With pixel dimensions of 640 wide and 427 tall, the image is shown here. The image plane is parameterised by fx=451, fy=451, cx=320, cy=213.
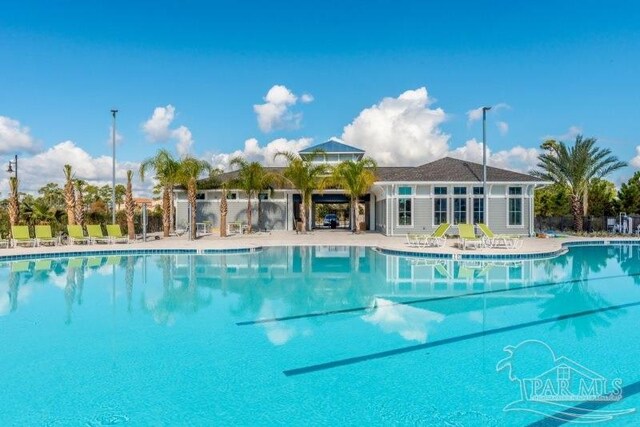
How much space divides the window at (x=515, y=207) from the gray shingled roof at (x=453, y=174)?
719 millimetres

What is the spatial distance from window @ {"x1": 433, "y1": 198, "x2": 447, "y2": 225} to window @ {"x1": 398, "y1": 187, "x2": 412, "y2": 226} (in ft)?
4.39

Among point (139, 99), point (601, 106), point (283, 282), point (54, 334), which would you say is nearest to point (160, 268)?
point (283, 282)

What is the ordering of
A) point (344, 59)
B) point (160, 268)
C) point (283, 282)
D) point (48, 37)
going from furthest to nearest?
1. point (344, 59)
2. point (48, 37)
3. point (160, 268)
4. point (283, 282)

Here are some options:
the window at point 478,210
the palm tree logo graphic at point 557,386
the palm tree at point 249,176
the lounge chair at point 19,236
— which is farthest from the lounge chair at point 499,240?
the lounge chair at point 19,236

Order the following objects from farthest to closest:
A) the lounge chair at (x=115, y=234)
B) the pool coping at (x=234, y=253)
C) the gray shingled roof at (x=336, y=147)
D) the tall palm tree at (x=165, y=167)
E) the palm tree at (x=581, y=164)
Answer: the gray shingled roof at (x=336, y=147) < the palm tree at (x=581, y=164) < the tall palm tree at (x=165, y=167) < the lounge chair at (x=115, y=234) < the pool coping at (x=234, y=253)

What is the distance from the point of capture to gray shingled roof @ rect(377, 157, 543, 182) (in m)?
23.9

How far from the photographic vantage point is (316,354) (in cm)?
584

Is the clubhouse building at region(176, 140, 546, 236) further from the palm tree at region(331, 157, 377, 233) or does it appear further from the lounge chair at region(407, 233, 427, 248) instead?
the lounge chair at region(407, 233, 427, 248)

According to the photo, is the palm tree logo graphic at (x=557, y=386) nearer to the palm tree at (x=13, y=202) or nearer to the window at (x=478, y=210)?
the window at (x=478, y=210)

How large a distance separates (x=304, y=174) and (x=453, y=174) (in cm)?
825

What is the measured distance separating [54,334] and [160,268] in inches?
274

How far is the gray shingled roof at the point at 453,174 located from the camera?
78.4ft

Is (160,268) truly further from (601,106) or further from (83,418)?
(601,106)

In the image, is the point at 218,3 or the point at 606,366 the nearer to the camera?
the point at 606,366
